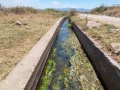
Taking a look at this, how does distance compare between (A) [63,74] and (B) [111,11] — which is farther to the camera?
(B) [111,11]

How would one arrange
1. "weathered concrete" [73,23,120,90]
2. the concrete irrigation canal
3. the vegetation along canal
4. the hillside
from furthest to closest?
the hillside
the vegetation along canal
"weathered concrete" [73,23,120,90]
the concrete irrigation canal

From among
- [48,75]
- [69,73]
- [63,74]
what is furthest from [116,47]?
[48,75]

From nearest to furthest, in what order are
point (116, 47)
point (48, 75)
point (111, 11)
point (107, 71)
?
point (107, 71), point (48, 75), point (116, 47), point (111, 11)

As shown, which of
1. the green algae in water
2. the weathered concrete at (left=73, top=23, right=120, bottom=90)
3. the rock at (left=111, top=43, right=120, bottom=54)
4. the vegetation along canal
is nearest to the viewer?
the weathered concrete at (left=73, top=23, right=120, bottom=90)

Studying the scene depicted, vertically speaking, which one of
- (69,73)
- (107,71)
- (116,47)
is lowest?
(69,73)

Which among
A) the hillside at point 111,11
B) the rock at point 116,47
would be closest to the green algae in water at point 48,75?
the rock at point 116,47

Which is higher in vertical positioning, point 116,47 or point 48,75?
point 116,47

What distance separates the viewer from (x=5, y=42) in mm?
7984

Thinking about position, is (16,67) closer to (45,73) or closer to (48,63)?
(45,73)

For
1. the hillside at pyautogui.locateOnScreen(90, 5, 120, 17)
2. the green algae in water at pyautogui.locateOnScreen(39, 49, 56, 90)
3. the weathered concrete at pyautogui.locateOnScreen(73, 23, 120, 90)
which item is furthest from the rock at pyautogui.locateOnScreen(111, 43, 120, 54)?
the hillside at pyautogui.locateOnScreen(90, 5, 120, 17)

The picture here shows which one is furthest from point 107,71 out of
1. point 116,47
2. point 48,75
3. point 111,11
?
point 111,11

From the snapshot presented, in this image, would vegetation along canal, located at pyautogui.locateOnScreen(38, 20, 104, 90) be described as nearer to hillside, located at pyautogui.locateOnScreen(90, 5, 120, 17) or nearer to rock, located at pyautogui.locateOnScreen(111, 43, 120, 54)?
rock, located at pyautogui.locateOnScreen(111, 43, 120, 54)

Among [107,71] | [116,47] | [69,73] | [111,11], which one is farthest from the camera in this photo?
[111,11]

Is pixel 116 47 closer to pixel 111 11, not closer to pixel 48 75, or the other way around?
pixel 48 75
